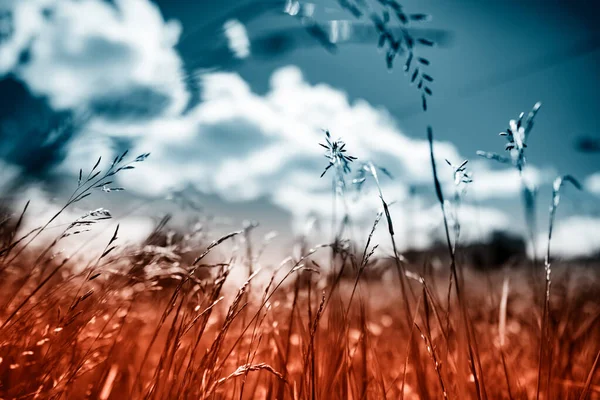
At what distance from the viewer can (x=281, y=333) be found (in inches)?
59.6

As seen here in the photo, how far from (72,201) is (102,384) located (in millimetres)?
570

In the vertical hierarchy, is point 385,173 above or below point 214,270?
above

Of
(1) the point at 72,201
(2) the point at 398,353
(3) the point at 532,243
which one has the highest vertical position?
(1) the point at 72,201

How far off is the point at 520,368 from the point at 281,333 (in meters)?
1.23

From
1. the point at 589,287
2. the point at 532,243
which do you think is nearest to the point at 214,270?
the point at 532,243

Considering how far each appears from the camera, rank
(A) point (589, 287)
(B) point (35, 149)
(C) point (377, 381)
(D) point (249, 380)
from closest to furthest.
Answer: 1. (B) point (35, 149)
2. (C) point (377, 381)
3. (D) point (249, 380)
4. (A) point (589, 287)

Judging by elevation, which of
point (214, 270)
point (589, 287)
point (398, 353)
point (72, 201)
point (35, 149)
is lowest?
point (398, 353)

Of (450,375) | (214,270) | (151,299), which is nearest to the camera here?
(450,375)

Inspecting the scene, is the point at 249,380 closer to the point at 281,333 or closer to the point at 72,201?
the point at 281,333

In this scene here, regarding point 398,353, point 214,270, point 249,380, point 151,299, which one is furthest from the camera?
point 398,353

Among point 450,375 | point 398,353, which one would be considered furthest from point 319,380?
point 398,353

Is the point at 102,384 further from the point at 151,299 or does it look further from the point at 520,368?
the point at 520,368

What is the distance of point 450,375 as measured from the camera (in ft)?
4.42

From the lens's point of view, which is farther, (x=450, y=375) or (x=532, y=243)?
(x=450, y=375)
